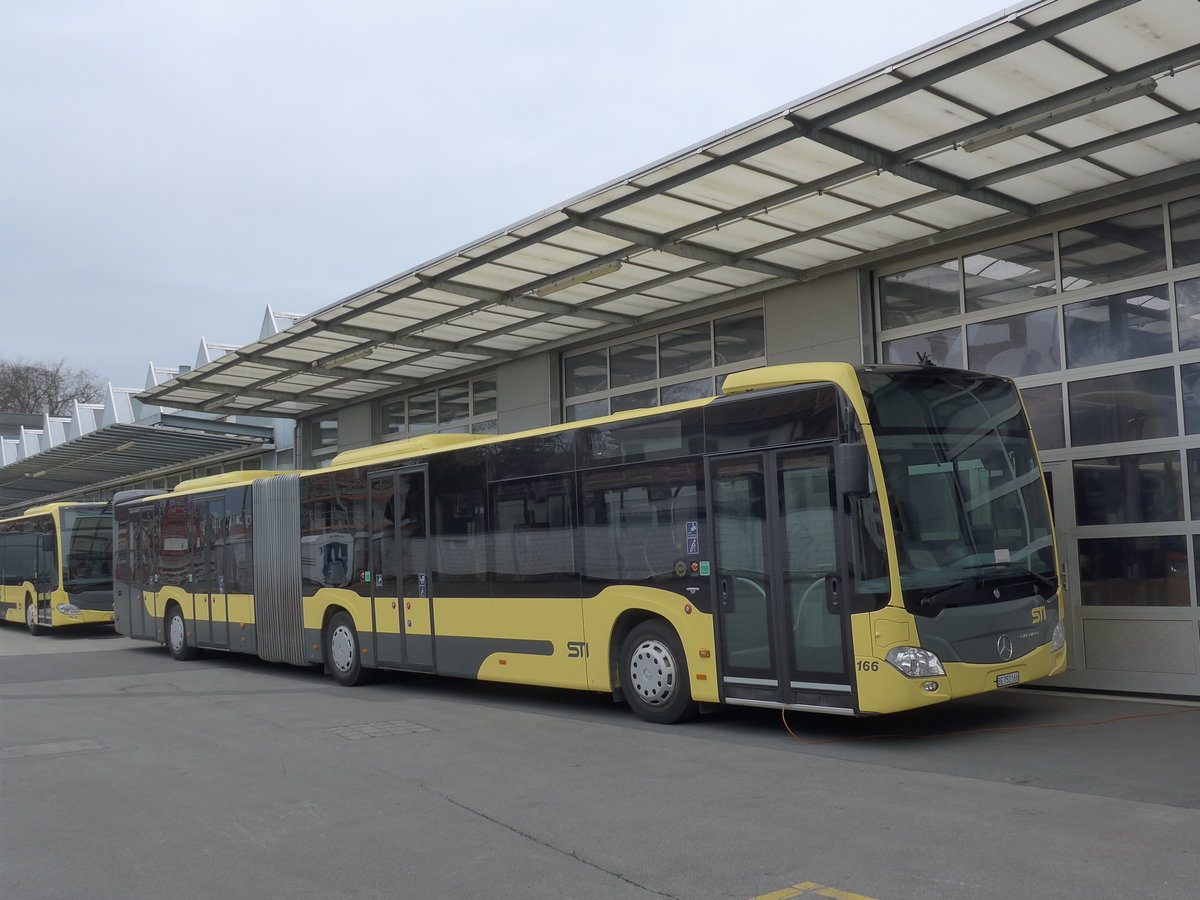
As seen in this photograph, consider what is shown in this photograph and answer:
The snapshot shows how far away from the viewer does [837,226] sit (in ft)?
41.3

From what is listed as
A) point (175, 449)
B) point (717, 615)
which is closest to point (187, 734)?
point (717, 615)

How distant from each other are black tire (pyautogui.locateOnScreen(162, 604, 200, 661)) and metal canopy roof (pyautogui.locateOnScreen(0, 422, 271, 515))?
10097mm

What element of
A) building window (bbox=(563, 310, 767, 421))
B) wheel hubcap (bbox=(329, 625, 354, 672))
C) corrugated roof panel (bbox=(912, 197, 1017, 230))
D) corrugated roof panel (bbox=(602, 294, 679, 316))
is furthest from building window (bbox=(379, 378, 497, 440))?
corrugated roof panel (bbox=(912, 197, 1017, 230))

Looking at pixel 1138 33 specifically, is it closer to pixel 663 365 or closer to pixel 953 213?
pixel 953 213

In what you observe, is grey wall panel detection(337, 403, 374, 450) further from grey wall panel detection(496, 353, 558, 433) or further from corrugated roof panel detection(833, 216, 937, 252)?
corrugated roof panel detection(833, 216, 937, 252)

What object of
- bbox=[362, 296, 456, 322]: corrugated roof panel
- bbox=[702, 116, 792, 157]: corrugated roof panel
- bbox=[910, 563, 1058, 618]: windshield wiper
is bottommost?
bbox=[910, 563, 1058, 618]: windshield wiper

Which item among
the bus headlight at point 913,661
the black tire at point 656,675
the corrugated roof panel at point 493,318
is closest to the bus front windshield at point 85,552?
the corrugated roof panel at point 493,318

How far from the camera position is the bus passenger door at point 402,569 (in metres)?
13.0

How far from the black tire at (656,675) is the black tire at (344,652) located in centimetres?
494

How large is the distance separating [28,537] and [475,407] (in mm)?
12384

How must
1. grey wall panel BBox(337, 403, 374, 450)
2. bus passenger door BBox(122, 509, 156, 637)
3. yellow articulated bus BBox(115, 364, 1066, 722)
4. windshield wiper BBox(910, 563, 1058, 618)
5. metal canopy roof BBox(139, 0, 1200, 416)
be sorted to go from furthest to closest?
grey wall panel BBox(337, 403, 374, 450) < bus passenger door BBox(122, 509, 156, 637) < metal canopy roof BBox(139, 0, 1200, 416) < yellow articulated bus BBox(115, 364, 1066, 722) < windshield wiper BBox(910, 563, 1058, 618)

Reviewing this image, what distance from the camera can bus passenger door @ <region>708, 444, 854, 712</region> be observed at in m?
8.70

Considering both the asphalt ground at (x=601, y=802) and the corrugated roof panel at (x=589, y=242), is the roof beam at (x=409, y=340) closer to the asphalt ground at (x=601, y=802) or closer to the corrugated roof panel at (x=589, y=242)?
the corrugated roof panel at (x=589, y=242)

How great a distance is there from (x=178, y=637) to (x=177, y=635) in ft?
0.21
